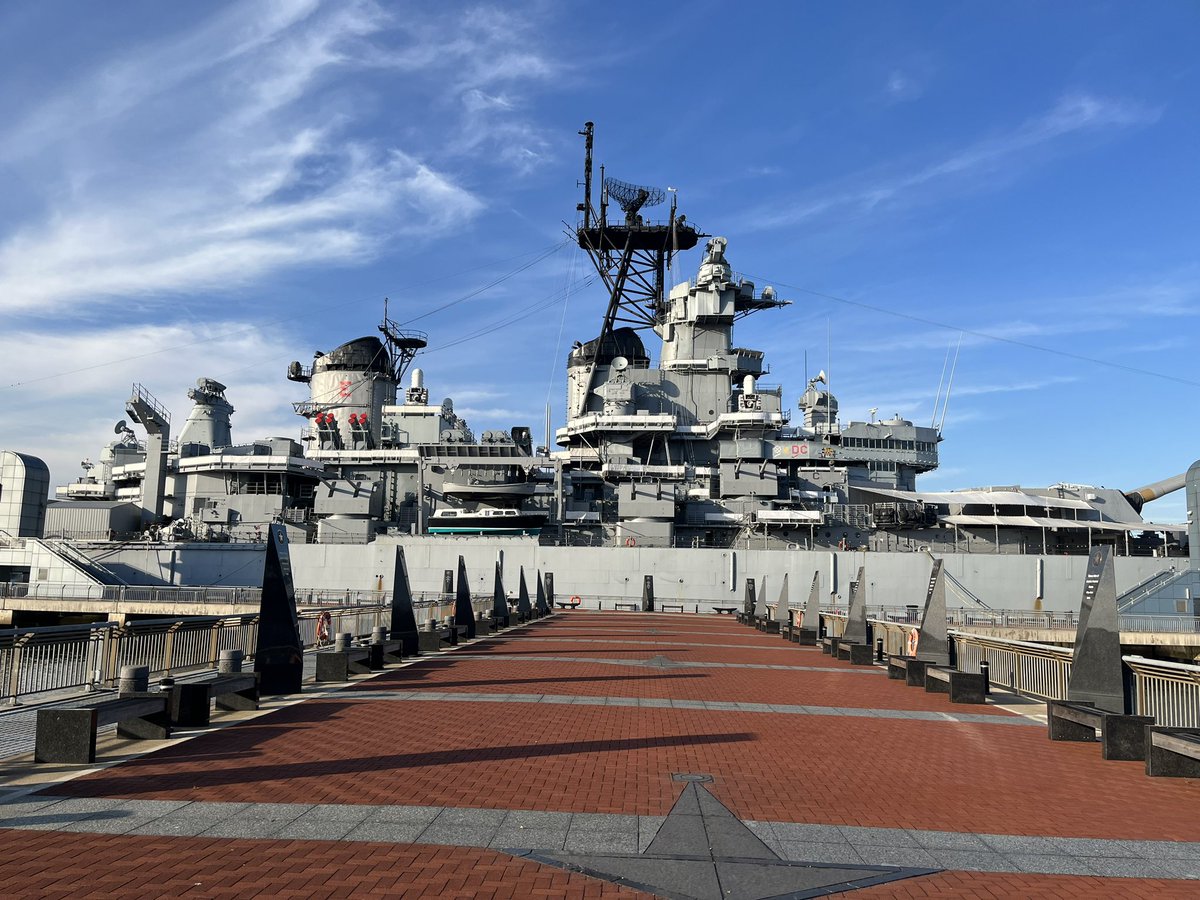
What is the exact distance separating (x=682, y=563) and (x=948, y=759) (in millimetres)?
36478

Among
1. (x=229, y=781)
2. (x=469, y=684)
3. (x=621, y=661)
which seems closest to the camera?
(x=229, y=781)

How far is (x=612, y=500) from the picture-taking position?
171 ft

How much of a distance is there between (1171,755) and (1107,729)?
38.9 inches

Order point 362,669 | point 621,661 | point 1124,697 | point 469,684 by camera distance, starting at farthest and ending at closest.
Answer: point 621,661 < point 362,669 < point 469,684 < point 1124,697

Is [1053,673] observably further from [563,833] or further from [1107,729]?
[563,833]

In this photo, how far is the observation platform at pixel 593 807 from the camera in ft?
17.7

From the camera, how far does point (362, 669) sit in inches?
618

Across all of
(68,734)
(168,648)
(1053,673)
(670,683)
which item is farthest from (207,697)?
(1053,673)

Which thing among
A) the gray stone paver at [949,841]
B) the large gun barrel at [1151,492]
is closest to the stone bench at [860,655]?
the gray stone paver at [949,841]

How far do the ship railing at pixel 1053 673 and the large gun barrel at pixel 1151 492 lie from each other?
148ft

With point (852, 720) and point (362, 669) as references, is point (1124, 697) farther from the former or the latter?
point (362, 669)

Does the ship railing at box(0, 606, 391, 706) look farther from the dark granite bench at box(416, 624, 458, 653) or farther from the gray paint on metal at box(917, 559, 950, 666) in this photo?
the gray paint on metal at box(917, 559, 950, 666)

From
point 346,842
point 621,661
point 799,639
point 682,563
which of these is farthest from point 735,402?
point 346,842

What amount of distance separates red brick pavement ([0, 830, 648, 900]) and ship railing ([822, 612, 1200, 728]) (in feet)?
32.3
